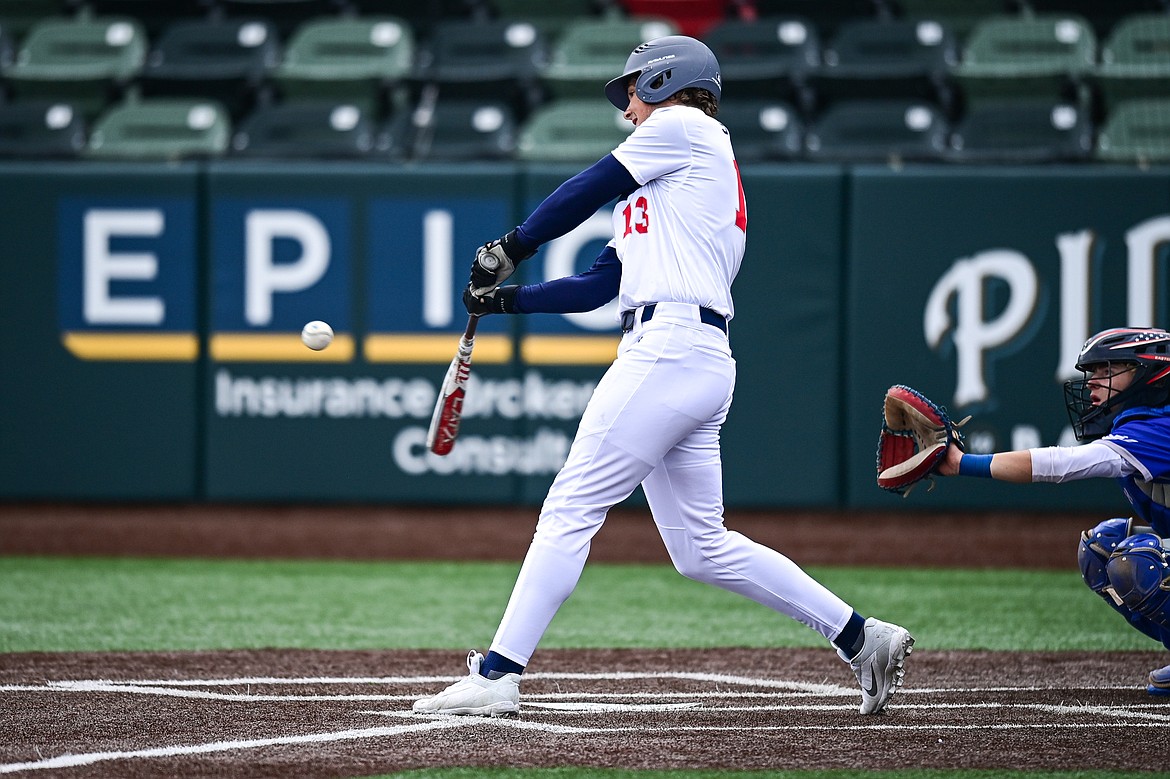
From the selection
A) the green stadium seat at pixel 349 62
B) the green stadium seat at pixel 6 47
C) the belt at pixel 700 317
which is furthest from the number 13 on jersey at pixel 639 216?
the green stadium seat at pixel 6 47

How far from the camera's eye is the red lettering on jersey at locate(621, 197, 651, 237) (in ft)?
13.7

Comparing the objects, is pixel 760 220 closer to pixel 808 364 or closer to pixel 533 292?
pixel 808 364

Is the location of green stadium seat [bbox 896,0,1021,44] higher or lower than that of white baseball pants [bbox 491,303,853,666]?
higher

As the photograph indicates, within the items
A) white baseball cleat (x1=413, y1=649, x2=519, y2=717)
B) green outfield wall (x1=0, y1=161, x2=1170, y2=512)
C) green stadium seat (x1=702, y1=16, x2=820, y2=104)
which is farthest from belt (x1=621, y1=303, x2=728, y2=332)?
green stadium seat (x1=702, y1=16, x2=820, y2=104)

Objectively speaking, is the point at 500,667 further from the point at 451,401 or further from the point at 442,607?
the point at 442,607

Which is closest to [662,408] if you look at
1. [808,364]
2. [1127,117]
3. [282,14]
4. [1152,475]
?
[1152,475]

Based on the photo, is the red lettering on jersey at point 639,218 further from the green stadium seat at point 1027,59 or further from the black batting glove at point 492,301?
the green stadium seat at point 1027,59

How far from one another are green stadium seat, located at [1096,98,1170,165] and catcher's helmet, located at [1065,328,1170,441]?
5.86 m

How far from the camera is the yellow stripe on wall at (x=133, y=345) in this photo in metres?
9.88

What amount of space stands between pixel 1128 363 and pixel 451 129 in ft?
23.6

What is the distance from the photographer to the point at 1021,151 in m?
9.84

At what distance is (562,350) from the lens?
9734mm

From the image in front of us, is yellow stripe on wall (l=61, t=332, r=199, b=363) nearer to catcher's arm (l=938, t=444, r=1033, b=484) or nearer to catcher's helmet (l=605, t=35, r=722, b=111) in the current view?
catcher's helmet (l=605, t=35, r=722, b=111)

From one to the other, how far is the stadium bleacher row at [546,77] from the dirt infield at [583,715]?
531 cm
